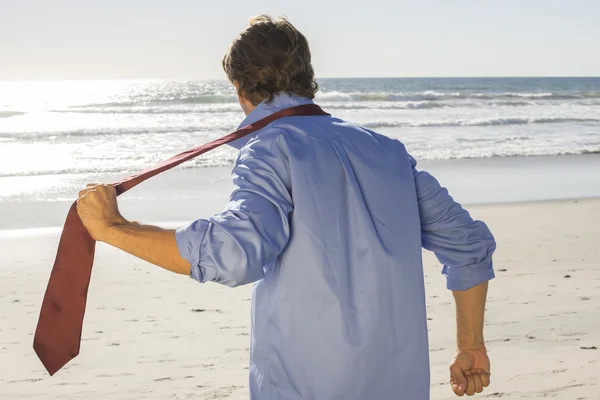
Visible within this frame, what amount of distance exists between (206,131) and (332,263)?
68.2 ft

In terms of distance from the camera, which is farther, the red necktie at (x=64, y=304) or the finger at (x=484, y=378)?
the finger at (x=484, y=378)

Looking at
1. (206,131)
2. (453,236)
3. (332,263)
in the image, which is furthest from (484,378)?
(206,131)

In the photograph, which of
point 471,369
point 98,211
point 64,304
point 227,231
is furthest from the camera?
point 471,369

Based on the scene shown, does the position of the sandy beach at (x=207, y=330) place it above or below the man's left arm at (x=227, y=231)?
below

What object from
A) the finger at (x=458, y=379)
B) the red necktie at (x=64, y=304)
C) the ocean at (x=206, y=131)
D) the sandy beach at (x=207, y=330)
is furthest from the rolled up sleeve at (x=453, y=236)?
the ocean at (x=206, y=131)

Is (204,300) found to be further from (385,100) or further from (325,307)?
(385,100)

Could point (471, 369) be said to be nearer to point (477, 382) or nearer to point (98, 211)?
point (477, 382)

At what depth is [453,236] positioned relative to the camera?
73.1 inches

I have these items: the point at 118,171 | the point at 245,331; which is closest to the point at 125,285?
the point at 245,331

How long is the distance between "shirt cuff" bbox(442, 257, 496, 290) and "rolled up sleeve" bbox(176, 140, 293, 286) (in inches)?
22.3

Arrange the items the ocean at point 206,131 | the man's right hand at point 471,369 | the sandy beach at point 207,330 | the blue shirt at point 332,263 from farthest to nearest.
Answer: the ocean at point 206,131, the sandy beach at point 207,330, the man's right hand at point 471,369, the blue shirt at point 332,263

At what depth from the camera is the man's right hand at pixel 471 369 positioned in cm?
204

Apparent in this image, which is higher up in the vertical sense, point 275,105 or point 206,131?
point 275,105

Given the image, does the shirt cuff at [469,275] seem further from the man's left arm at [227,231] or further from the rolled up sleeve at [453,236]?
the man's left arm at [227,231]
